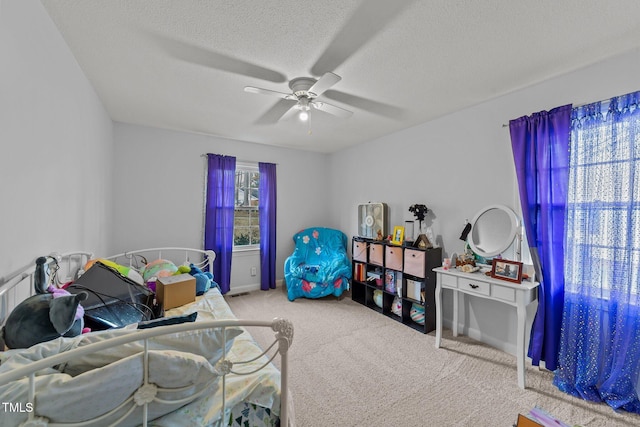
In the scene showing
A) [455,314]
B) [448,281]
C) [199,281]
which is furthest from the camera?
[455,314]

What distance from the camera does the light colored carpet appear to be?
1.70m

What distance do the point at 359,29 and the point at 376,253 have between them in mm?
2554

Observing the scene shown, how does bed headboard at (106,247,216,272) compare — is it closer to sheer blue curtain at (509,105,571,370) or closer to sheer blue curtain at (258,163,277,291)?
sheer blue curtain at (258,163,277,291)

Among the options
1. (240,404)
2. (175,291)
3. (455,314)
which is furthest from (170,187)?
(455,314)

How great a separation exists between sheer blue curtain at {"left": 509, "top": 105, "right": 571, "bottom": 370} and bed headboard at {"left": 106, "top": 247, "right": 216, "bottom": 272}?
10.9 ft

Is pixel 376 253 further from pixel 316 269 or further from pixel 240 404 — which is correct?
pixel 240 404

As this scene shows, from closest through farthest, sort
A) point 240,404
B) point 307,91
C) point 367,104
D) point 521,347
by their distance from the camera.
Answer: point 240,404
point 521,347
point 307,91
point 367,104

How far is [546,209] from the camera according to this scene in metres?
2.11

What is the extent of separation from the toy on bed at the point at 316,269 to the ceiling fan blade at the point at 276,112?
192 centimetres

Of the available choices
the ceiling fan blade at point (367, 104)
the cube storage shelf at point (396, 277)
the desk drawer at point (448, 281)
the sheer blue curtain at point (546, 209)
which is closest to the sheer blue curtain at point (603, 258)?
the sheer blue curtain at point (546, 209)

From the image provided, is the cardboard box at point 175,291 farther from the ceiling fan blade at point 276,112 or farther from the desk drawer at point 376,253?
the desk drawer at point 376,253

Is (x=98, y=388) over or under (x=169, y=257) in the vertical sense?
over

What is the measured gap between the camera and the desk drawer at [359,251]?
12.1 feet

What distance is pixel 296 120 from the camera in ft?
10.2
